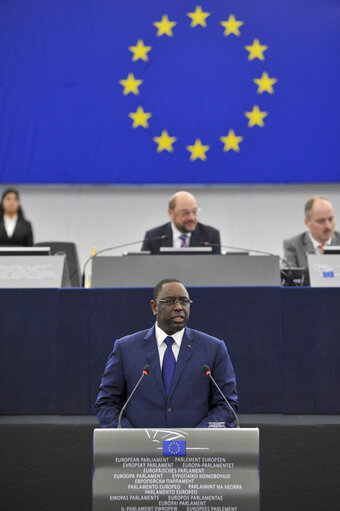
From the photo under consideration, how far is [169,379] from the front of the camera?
3418mm

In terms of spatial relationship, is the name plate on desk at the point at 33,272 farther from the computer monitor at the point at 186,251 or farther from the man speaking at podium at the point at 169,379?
the man speaking at podium at the point at 169,379

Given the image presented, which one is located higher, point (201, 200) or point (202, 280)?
point (201, 200)

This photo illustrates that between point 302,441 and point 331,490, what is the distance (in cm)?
30

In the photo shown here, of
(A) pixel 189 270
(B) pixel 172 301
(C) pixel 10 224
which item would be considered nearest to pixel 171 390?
(B) pixel 172 301

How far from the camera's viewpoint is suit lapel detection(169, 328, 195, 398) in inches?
133

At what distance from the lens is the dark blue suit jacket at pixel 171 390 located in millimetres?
3344
